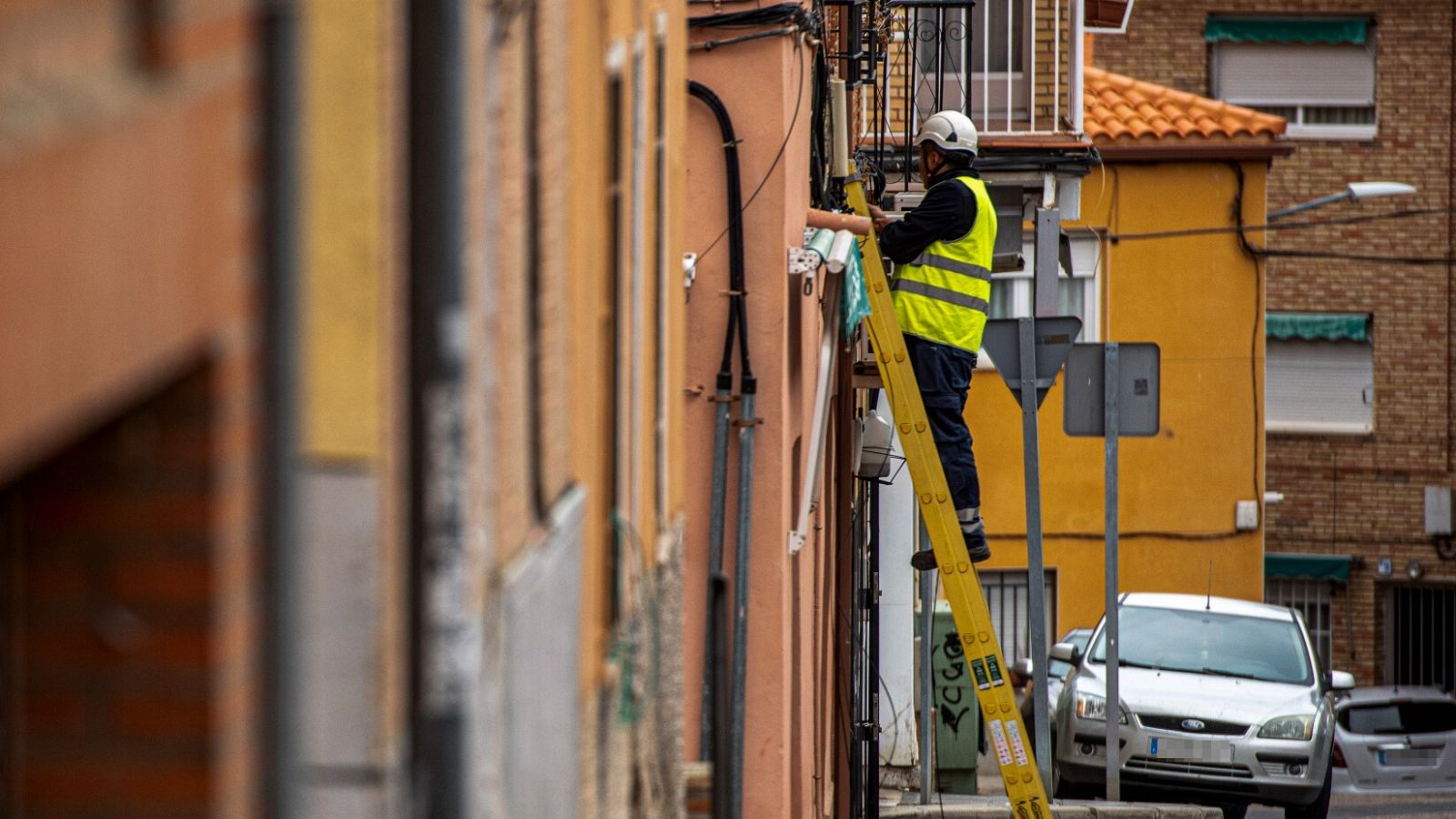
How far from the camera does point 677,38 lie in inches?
Result: 206

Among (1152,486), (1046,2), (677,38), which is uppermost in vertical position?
(1046,2)

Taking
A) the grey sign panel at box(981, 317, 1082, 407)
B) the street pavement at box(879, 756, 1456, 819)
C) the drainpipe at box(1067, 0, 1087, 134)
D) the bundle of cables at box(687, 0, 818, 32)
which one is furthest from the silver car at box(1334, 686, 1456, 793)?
the bundle of cables at box(687, 0, 818, 32)

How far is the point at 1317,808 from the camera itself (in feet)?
47.9

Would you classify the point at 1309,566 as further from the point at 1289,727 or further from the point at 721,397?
the point at 721,397

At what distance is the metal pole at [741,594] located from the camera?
7109mm

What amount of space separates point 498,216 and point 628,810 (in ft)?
6.14

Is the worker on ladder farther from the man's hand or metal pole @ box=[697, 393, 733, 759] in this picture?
metal pole @ box=[697, 393, 733, 759]

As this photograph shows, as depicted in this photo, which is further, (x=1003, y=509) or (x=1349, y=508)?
(x=1349, y=508)

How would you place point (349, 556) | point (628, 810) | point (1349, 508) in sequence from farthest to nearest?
point (1349, 508) → point (628, 810) → point (349, 556)

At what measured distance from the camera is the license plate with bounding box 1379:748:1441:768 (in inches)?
803

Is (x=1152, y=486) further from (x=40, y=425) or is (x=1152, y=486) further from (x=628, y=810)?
(x=40, y=425)

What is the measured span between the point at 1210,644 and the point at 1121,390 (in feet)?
16.8

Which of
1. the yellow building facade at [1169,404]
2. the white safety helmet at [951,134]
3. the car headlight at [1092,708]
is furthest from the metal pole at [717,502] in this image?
the yellow building facade at [1169,404]

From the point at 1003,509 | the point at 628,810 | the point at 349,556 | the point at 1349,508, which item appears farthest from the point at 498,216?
the point at 1349,508
